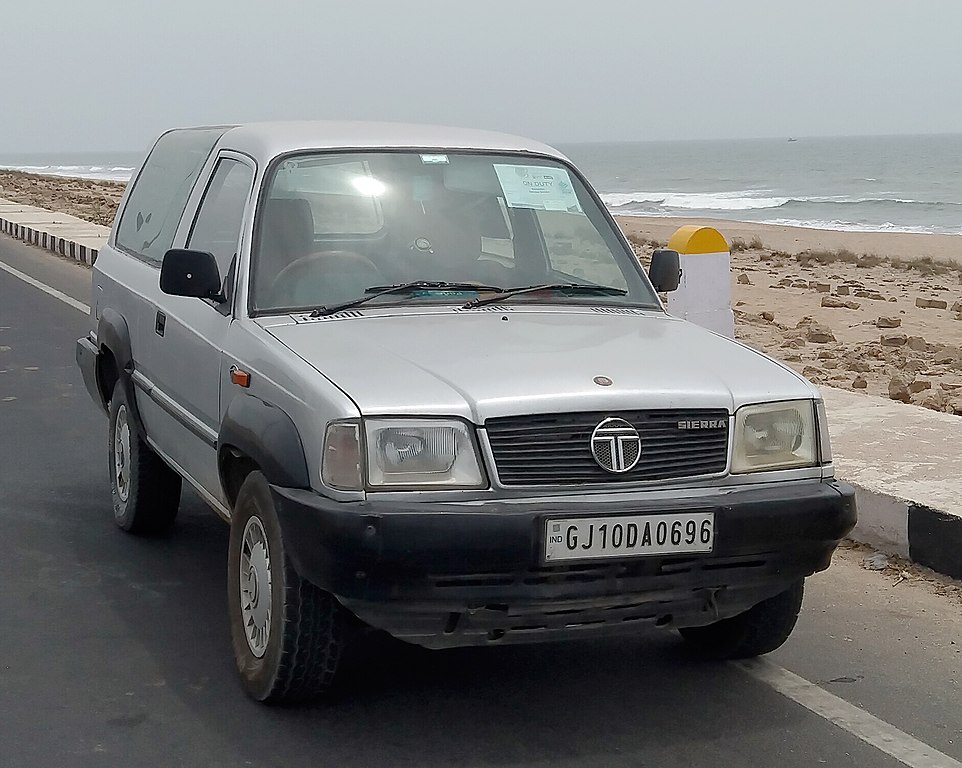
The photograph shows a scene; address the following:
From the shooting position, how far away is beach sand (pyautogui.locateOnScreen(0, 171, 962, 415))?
1034 centimetres

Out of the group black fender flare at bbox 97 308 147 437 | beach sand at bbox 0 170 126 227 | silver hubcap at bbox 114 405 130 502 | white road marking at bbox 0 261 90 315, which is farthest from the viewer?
beach sand at bbox 0 170 126 227

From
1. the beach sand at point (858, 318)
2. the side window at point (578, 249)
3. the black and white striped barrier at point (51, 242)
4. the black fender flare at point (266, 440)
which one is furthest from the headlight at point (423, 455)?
the black and white striped barrier at point (51, 242)

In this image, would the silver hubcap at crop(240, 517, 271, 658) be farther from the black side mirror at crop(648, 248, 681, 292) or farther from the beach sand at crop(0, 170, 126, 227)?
the beach sand at crop(0, 170, 126, 227)

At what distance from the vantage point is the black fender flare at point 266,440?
3732 mm

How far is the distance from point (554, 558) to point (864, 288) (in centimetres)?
1537

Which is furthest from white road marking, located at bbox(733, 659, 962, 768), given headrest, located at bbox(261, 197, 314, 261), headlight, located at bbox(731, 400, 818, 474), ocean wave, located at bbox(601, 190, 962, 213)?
ocean wave, located at bbox(601, 190, 962, 213)

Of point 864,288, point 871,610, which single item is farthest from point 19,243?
point 871,610

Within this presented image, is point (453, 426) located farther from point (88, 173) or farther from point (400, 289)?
point (88, 173)

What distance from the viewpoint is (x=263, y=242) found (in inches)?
183

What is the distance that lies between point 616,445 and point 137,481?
277cm

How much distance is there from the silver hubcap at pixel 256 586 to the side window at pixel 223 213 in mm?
1080

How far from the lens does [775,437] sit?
3957 millimetres

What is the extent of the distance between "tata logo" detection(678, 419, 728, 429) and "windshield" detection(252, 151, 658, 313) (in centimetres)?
107

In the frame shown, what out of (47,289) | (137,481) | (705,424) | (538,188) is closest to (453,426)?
(705,424)
